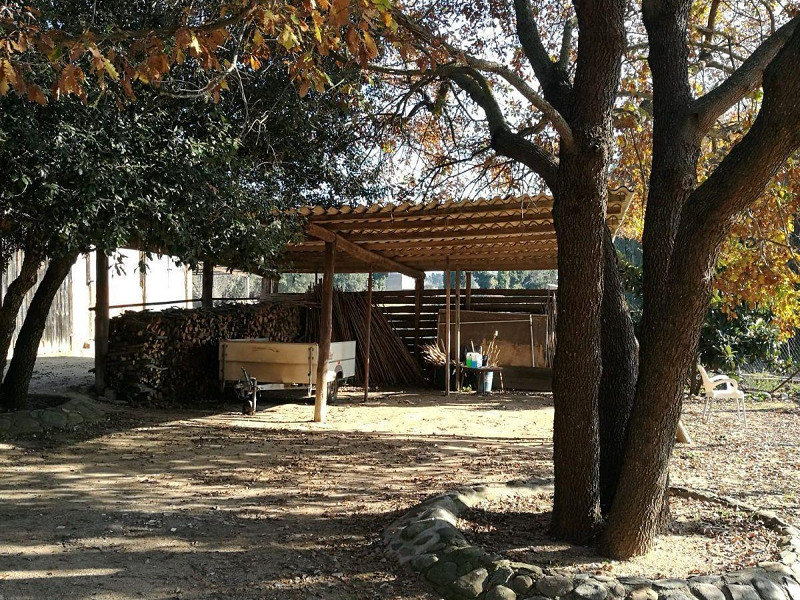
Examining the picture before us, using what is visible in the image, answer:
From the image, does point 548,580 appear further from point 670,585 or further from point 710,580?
point 710,580

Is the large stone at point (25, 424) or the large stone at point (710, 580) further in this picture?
the large stone at point (25, 424)

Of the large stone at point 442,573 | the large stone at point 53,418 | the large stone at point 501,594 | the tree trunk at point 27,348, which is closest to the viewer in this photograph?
the large stone at point 501,594

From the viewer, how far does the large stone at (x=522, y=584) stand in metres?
3.26

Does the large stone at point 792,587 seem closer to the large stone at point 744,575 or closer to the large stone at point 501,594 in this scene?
the large stone at point 744,575

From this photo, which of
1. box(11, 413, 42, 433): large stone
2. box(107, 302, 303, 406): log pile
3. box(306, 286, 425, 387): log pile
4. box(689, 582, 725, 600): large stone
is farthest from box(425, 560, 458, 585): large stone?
box(306, 286, 425, 387): log pile

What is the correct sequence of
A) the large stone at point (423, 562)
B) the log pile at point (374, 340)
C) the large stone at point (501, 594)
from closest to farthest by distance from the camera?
the large stone at point (501, 594) < the large stone at point (423, 562) < the log pile at point (374, 340)

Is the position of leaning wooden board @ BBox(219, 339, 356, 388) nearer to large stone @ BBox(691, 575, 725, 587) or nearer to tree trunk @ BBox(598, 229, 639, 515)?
tree trunk @ BBox(598, 229, 639, 515)

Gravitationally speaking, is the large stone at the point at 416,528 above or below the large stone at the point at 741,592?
above

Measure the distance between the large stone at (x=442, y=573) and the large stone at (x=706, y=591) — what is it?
112 centimetres

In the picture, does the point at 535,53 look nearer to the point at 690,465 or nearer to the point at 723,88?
the point at 723,88

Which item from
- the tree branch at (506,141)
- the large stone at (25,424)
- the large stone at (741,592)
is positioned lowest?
the large stone at (741,592)

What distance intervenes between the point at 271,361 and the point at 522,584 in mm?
6722

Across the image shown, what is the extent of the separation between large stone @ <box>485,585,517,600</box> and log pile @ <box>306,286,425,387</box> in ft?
34.0

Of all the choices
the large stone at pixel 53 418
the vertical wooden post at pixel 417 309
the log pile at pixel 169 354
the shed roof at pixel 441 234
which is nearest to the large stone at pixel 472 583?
the shed roof at pixel 441 234
